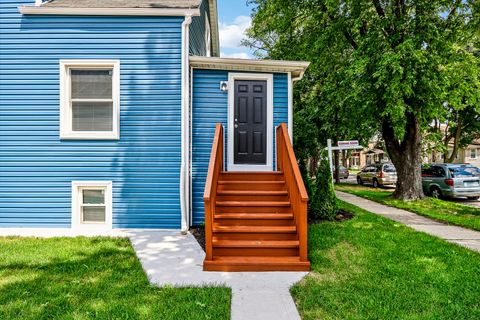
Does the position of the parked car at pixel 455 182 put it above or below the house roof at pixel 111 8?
below

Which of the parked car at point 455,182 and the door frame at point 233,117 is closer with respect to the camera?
the door frame at point 233,117

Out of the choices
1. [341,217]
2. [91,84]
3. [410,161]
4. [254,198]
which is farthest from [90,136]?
[410,161]

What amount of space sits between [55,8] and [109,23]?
1.05 m

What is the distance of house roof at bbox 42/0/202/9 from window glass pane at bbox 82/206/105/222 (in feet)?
13.6

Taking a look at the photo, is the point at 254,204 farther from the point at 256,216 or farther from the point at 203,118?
the point at 203,118

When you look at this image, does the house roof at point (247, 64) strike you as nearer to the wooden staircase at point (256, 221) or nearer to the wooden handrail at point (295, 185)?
the wooden handrail at point (295, 185)

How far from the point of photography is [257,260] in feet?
14.5

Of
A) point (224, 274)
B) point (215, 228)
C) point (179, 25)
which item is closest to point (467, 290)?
point (224, 274)

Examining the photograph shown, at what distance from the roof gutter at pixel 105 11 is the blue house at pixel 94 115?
0.07 feet

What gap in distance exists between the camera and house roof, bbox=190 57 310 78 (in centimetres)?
664

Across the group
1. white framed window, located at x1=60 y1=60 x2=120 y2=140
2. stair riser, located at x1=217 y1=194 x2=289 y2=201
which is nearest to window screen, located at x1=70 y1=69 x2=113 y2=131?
white framed window, located at x1=60 y1=60 x2=120 y2=140

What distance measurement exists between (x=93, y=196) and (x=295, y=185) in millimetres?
4215

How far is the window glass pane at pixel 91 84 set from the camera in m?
6.40

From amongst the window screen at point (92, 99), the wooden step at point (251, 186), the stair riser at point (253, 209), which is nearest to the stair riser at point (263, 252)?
the stair riser at point (253, 209)
